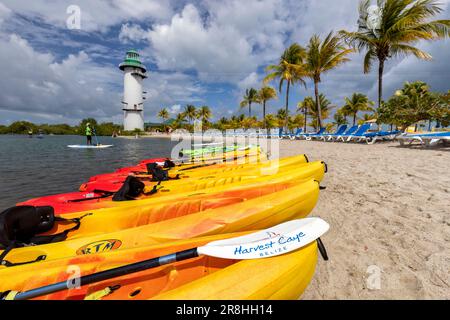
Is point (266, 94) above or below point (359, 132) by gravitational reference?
above

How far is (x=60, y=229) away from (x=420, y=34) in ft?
63.1

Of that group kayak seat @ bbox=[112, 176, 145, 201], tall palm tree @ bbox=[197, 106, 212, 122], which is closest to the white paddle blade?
kayak seat @ bbox=[112, 176, 145, 201]

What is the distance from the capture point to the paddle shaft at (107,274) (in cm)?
159

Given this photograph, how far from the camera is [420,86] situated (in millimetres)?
26016

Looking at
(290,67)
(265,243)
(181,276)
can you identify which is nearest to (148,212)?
(181,276)

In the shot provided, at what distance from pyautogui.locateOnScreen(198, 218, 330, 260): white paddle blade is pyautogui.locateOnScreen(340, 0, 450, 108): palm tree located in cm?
1559

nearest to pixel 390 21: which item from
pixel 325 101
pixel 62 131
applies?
pixel 325 101

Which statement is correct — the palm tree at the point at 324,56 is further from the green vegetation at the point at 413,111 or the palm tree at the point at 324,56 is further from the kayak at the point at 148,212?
the kayak at the point at 148,212

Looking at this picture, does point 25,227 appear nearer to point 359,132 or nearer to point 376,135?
point 376,135

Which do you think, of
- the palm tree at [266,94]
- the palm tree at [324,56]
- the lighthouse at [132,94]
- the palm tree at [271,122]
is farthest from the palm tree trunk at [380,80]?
the lighthouse at [132,94]

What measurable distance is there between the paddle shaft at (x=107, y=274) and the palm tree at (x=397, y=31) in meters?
16.6

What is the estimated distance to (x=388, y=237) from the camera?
2.64 meters

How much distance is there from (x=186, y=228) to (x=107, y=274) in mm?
906
